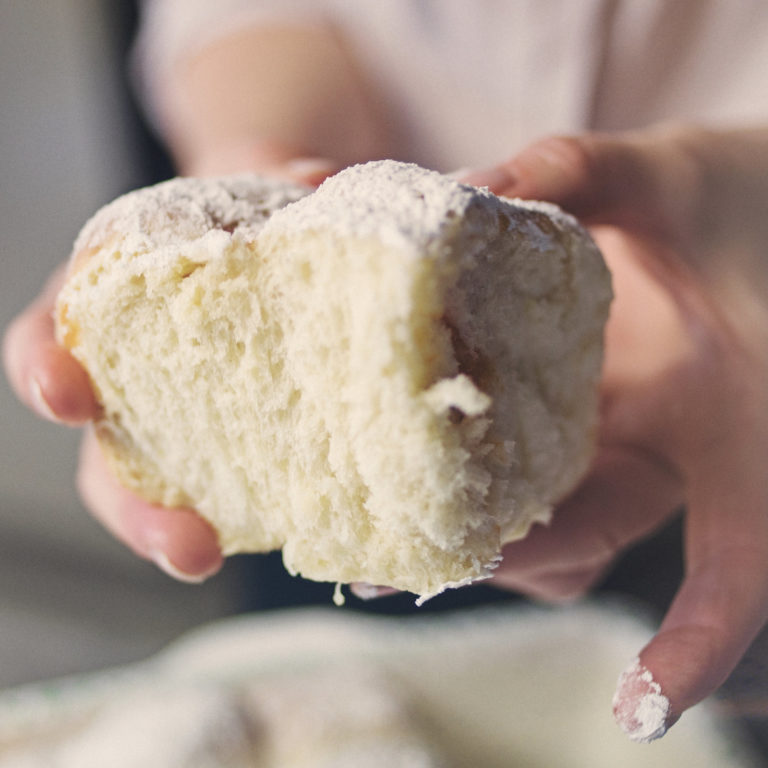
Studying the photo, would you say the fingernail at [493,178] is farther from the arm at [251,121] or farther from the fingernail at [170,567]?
the fingernail at [170,567]

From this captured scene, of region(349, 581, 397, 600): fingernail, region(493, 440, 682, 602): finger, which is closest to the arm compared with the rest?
region(349, 581, 397, 600): fingernail

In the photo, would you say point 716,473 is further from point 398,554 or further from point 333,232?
point 333,232

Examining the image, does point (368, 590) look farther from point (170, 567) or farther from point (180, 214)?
point (180, 214)

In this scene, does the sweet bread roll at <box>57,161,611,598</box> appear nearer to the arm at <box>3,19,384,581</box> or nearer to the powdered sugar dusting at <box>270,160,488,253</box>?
the powdered sugar dusting at <box>270,160,488,253</box>

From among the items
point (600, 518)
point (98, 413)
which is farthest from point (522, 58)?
point (98, 413)

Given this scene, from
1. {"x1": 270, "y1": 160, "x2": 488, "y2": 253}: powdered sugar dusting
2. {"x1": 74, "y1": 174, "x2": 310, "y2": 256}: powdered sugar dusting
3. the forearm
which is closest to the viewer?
{"x1": 270, "y1": 160, "x2": 488, "y2": 253}: powdered sugar dusting

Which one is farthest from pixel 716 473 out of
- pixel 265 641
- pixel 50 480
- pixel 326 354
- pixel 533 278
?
pixel 50 480
